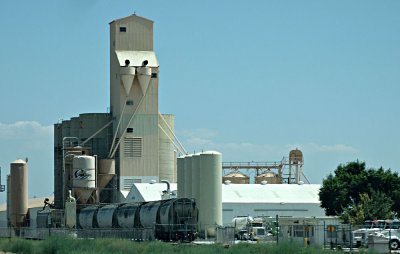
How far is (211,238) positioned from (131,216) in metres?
7.38

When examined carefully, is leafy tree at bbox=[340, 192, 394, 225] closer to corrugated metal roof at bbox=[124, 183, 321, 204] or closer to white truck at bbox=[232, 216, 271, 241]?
white truck at bbox=[232, 216, 271, 241]

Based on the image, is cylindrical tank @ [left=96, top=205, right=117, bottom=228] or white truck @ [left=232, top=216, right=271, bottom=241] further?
cylindrical tank @ [left=96, top=205, right=117, bottom=228]

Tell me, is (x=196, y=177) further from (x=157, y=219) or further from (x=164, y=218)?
(x=164, y=218)

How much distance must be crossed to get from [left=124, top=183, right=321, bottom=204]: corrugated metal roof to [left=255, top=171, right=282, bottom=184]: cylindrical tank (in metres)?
10.4

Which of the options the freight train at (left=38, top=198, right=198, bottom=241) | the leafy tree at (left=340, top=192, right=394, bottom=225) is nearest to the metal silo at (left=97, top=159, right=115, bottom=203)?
the freight train at (left=38, top=198, right=198, bottom=241)

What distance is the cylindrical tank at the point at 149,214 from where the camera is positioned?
230 ft

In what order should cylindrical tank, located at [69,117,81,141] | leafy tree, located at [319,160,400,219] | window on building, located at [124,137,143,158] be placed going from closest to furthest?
1. leafy tree, located at [319,160,400,219]
2. window on building, located at [124,137,143,158]
3. cylindrical tank, located at [69,117,81,141]

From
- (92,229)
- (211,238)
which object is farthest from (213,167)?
(92,229)

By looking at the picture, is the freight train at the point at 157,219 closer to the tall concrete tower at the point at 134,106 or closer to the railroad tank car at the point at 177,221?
the railroad tank car at the point at 177,221

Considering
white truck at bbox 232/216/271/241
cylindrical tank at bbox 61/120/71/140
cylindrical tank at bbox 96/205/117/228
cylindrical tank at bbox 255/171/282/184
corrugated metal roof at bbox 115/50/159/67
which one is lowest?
white truck at bbox 232/216/271/241

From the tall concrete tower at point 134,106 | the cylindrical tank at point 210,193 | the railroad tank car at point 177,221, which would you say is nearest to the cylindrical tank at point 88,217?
the tall concrete tower at point 134,106

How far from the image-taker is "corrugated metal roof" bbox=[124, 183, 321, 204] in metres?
91.8

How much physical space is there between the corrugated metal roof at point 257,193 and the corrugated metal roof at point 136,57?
13010mm

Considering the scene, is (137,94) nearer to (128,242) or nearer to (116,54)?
(116,54)
